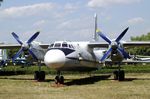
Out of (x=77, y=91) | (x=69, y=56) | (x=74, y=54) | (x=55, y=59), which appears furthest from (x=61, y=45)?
(x=77, y=91)

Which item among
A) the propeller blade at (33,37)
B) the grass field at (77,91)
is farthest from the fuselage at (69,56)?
the grass field at (77,91)

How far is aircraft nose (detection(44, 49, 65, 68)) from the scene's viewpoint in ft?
68.5

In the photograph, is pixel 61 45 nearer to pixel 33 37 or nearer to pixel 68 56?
pixel 68 56

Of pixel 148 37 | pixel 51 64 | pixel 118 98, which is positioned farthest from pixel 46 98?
pixel 148 37

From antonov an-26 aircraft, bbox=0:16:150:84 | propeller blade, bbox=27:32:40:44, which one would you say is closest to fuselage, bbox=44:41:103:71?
antonov an-26 aircraft, bbox=0:16:150:84

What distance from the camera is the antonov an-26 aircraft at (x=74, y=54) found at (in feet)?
70.5

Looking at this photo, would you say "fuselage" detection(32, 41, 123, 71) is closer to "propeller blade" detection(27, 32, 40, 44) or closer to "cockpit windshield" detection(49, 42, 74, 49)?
"cockpit windshield" detection(49, 42, 74, 49)

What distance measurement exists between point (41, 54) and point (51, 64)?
7.10 meters

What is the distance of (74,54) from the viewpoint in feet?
76.5

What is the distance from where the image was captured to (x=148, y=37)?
5246 inches

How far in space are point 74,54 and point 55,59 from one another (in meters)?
2.76

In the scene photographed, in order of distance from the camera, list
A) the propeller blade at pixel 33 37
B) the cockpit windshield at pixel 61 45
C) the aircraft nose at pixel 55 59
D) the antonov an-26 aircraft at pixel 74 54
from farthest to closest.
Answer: the propeller blade at pixel 33 37
the cockpit windshield at pixel 61 45
the antonov an-26 aircraft at pixel 74 54
the aircraft nose at pixel 55 59

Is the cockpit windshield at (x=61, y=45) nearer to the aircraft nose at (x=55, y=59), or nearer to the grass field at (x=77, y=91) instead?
the aircraft nose at (x=55, y=59)

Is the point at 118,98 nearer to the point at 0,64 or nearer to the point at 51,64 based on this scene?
the point at 51,64
